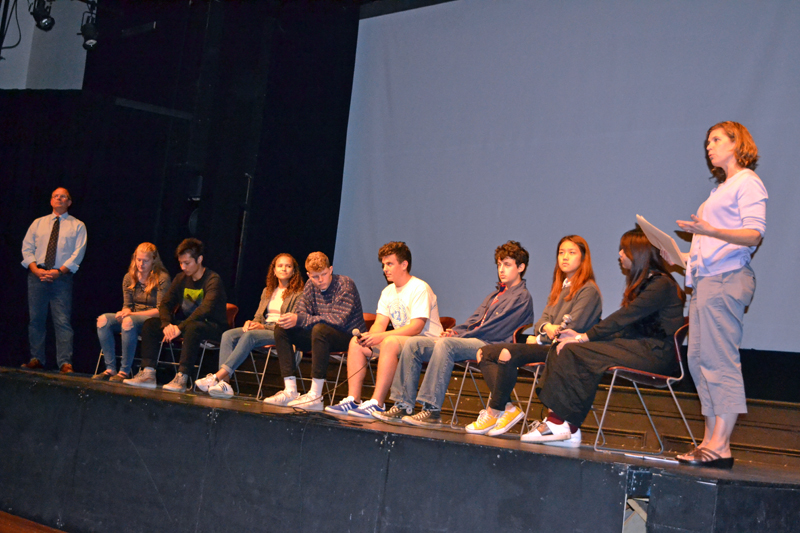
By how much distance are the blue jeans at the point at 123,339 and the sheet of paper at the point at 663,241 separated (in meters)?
3.52

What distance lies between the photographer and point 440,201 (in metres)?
5.29

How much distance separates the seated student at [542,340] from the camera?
3061 millimetres

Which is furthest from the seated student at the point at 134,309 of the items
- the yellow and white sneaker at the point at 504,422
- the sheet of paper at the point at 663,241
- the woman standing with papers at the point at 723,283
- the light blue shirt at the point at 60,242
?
the woman standing with papers at the point at 723,283

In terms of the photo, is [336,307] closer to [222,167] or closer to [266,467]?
[266,467]

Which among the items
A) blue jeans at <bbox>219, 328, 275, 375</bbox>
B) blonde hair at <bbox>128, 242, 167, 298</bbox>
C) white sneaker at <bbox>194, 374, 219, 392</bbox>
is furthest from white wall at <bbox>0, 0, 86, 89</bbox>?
white sneaker at <bbox>194, 374, 219, 392</bbox>

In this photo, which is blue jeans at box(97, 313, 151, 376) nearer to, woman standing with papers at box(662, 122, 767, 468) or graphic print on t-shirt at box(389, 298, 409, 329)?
graphic print on t-shirt at box(389, 298, 409, 329)

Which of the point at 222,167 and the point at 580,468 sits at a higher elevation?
the point at 222,167

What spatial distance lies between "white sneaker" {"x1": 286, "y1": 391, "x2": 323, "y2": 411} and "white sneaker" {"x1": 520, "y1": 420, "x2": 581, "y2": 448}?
1307mm

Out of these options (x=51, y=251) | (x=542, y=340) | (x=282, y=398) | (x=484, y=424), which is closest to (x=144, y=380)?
(x=282, y=398)

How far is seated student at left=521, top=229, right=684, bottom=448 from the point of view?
106 inches

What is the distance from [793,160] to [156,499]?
3852mm

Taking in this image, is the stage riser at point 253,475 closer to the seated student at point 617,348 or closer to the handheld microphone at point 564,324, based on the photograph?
the seated student at point 617,348

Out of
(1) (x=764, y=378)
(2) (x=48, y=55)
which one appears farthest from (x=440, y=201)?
(2) (x=48, y=55)

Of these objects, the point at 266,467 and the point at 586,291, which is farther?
the point at 586,291
